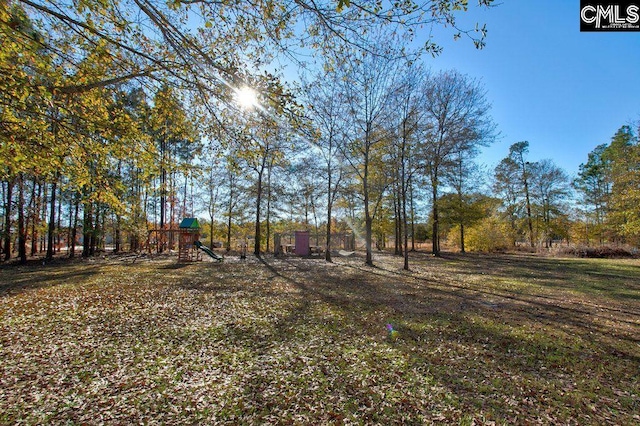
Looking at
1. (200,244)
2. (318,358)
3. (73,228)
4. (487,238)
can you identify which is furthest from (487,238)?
(73,228)

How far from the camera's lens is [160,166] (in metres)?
5.14

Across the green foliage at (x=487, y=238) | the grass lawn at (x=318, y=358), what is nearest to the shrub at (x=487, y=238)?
the green foliage at (x=487, y=238)

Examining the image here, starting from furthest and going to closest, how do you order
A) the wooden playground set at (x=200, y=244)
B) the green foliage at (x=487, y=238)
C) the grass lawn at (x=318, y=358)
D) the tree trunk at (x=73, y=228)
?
the green foliage at (x=487, y=238) < the tree trunk at (x=73, y=228) < the wooden playground set at (x=200, y=244) < the grass lawn at (x=318, y=358)

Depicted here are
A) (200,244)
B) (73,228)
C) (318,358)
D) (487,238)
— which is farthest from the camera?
(487,238)

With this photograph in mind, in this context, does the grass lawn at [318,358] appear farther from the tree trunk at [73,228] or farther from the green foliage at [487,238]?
the green foliage at [487,238]

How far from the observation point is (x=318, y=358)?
4.02 metres

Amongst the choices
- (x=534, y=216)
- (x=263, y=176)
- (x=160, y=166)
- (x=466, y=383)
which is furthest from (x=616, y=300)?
(x=534, y=216)

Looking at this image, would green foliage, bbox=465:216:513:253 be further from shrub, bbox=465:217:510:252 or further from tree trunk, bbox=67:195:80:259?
tree trunk, bbox=67:195:80:259

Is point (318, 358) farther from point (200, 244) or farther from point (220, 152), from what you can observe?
point (200, 244)

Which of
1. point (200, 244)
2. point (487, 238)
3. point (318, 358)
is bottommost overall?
point (318, 358)

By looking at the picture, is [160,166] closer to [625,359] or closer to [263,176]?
[625,359]

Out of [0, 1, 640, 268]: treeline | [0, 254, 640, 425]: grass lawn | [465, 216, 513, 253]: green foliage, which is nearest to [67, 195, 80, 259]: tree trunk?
[0, 1, 640, 268]: treeline

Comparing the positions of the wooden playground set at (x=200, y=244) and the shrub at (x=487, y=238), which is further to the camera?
the shrub at (x=487, y=238)

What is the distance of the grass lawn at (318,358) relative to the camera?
112 inches
